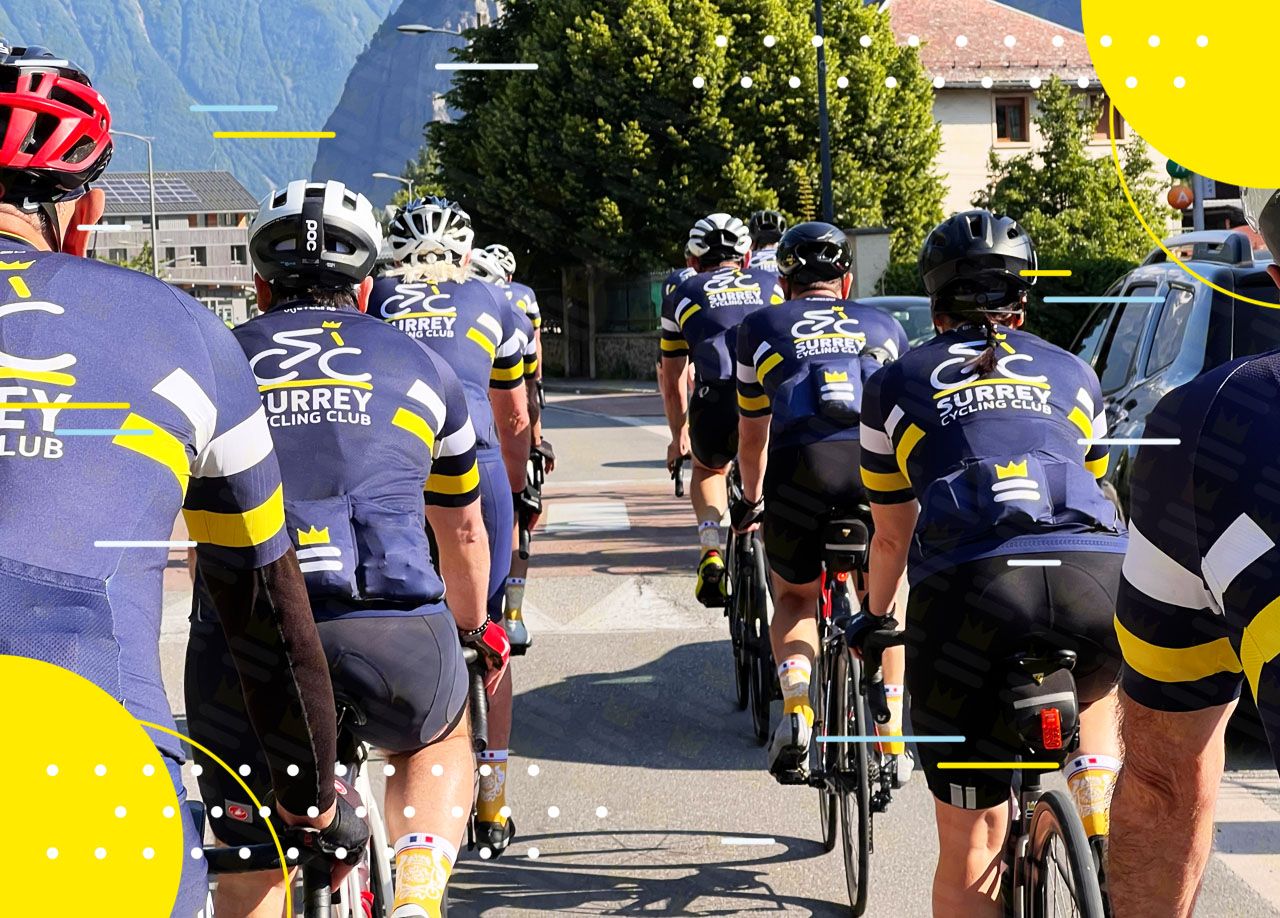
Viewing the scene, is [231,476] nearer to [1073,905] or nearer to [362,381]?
[362,381]

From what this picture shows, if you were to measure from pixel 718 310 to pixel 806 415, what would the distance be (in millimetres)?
2713

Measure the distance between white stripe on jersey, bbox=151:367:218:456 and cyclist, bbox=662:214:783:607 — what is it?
6.56 m

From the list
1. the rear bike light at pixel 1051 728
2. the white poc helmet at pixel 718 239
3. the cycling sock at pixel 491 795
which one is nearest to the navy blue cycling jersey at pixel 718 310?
the white poc helmet at pixel 718 239

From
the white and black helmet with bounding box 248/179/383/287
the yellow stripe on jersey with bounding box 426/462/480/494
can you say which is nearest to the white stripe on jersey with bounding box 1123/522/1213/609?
the yellow stripe on jersey with bounding box 426/462/480/494

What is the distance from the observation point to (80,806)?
1495 mm

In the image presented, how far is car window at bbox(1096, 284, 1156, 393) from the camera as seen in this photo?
8.56m

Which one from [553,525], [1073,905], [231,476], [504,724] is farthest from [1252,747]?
[553,525]

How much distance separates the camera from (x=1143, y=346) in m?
8.29

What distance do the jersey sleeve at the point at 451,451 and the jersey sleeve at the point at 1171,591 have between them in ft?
6.80

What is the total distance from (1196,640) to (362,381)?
215 centimetres

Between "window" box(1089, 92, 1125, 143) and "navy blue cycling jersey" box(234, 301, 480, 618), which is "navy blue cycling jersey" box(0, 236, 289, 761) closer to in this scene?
"window" box(1089, 92, 1125, 143)

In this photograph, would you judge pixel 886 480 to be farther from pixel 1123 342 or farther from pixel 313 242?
pixel 1123 342

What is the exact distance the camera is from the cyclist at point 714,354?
28.7 feet

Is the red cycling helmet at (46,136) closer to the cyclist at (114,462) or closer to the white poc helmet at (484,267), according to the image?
the cyclist at (114,462)
